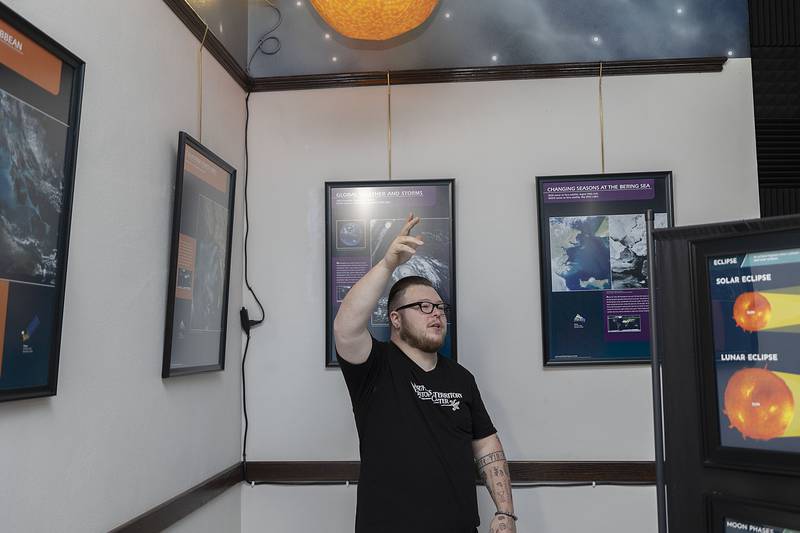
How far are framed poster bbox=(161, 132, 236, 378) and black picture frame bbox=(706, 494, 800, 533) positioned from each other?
1.70 m

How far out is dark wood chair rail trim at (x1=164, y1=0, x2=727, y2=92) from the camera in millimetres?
3178

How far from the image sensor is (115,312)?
203cm

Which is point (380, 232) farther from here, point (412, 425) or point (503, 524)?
point (503, 524)

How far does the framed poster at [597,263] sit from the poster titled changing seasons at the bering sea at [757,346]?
4.45 feet

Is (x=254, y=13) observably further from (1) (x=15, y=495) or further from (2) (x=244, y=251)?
(1) (x=15, y=495)

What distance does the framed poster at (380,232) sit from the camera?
10.3 feet

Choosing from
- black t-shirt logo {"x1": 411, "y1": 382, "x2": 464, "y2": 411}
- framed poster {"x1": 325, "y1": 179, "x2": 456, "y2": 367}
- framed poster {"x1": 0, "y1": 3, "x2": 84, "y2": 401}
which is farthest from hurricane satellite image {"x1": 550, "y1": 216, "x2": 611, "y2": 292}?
framed poster {"x1": 0, "y1": 3, "x2": 84, "y2": 401}

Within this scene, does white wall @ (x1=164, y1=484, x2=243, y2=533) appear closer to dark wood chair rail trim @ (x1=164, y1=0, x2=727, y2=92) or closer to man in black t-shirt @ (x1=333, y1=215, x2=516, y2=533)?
man in black t-shirt @ (x1=333, y1=215, x2=516, y2=533)

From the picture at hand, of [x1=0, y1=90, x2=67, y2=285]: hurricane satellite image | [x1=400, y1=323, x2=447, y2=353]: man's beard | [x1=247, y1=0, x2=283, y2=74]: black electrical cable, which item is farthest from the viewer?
[x1=247, y1=0, x2=283, y2=74]: black electrical cable

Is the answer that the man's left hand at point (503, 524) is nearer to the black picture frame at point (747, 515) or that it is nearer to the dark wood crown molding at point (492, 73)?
the black picture frame at point (747, 515)

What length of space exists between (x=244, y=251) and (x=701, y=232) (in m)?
2.12

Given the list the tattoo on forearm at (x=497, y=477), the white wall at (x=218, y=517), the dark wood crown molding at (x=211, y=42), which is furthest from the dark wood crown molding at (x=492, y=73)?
the white wall at (x=218, y=517)

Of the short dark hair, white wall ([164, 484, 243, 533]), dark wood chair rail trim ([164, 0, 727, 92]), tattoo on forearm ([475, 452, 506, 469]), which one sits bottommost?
white wall ([164, 484, 243, 533])

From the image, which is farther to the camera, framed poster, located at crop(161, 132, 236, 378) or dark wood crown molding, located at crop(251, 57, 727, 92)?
dark wood crown molding, located at crop(251, 57, 727, 92)
